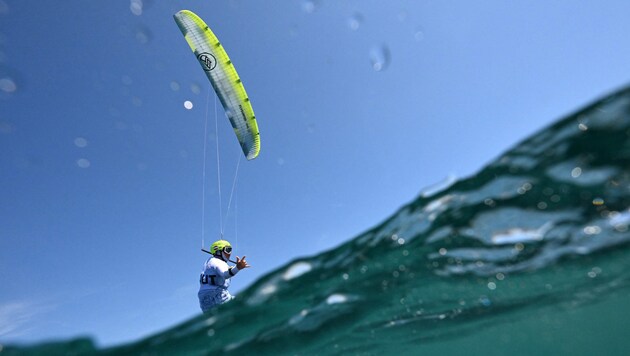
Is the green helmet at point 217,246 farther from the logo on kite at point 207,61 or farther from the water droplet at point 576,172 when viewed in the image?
the water droplet at point 576,172

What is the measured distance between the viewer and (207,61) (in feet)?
43.2

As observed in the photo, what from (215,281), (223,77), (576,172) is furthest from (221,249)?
(576,172)

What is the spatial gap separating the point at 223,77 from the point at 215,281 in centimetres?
691

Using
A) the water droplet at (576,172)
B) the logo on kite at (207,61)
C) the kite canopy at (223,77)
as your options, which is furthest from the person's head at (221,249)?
the water droplet at (576,172)

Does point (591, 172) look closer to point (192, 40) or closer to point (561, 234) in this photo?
point (561, 234)

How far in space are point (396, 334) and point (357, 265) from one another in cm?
1062

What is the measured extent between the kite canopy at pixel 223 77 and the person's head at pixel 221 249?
453 centimetres

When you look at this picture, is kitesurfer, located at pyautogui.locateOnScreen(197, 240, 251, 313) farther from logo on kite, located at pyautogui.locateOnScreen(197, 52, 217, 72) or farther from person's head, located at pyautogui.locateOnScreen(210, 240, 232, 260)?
logo on kite, located at pyautogui.locateOnScreen(197, 52, 217, 72)

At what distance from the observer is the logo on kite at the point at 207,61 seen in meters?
A: 13.0

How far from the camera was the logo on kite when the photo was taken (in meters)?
13.0

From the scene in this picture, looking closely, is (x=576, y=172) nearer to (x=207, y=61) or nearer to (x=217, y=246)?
(x=217, y=246)

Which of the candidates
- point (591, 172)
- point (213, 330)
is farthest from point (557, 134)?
point (213, 330)

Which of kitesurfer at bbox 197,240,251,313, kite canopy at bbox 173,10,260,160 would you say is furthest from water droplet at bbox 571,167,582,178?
kite canopy at bbox 173,10,260,160

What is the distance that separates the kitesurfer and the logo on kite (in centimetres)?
660
